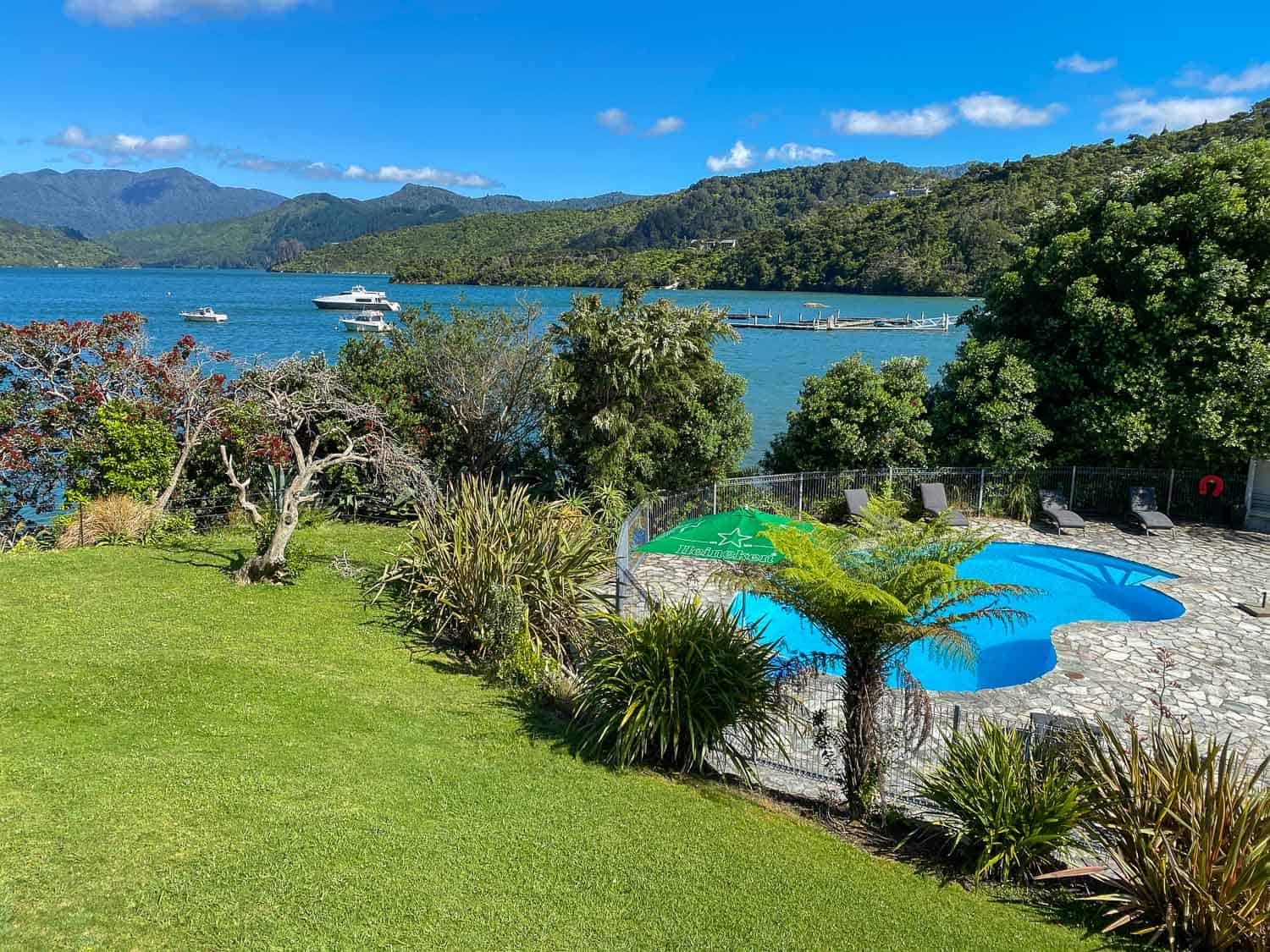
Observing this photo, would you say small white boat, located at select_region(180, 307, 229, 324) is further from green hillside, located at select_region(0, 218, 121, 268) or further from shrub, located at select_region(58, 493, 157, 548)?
green hillside, located at select_region(0, 218, 121, 268)

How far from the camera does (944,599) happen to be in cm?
705

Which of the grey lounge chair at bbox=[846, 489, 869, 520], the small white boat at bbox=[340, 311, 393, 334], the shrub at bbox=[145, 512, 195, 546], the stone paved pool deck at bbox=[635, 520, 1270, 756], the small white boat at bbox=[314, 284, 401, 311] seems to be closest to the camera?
the stone paved pool deck at bbox=[635, 520, 1270, 756]

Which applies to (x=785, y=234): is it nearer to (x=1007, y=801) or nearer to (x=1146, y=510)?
(x=1146, y=510)

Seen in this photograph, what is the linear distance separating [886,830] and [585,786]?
2.67m

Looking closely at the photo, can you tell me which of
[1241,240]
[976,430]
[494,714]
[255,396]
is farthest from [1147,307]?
[255,396]

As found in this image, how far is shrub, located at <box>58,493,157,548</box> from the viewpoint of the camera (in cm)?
1413

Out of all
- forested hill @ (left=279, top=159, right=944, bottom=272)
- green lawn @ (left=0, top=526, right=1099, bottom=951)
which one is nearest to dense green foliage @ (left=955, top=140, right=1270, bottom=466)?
green lawn @ (left=0, top=526, right=1099, bottom=951)

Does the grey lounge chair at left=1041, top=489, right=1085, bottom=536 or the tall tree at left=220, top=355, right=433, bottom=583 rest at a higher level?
the tall tree at left=220, top=355, right=433, bottom=583

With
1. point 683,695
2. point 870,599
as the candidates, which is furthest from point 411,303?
point 870,599

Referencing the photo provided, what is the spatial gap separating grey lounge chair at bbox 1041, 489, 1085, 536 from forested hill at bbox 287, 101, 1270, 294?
18.9 feet

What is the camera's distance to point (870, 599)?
6.29 metres

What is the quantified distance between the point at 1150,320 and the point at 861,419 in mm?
6161

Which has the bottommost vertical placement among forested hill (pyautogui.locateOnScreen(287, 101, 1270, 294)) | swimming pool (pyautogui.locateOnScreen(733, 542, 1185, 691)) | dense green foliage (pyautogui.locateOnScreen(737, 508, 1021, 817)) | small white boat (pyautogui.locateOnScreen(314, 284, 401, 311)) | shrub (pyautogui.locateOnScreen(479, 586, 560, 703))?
swimming pool (pyautogui.locateOnScreen(733, 542, 1185, 691))

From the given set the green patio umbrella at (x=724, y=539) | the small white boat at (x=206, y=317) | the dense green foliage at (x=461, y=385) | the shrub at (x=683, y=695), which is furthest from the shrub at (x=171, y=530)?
the small white boat at (x=206, y=317)
